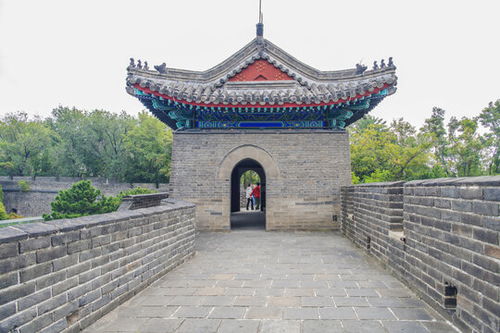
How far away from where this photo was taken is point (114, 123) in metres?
35.1

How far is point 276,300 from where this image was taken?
12.0 ft

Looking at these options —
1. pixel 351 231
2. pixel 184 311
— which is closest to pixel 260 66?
pixel 351 231

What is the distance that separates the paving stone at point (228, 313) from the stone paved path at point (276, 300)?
0.01 metres

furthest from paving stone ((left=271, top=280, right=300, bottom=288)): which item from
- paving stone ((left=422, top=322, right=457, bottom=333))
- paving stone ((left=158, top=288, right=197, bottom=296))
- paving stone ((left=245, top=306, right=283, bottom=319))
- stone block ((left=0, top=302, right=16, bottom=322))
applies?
stone block ((left=0, top=302, right=16, bottom=322))

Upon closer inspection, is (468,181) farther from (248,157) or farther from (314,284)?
(248,157)

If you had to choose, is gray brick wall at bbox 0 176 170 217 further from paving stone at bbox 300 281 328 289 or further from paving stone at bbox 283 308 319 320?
paving stone at bbox 283 308 319 320

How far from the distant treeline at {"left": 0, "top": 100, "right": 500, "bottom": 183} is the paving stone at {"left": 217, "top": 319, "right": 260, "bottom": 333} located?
18930 millimetres

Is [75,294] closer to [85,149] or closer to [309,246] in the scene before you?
[309,246]

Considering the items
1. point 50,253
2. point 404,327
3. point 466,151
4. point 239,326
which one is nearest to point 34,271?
point 50,253

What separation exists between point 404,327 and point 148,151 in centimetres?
3245

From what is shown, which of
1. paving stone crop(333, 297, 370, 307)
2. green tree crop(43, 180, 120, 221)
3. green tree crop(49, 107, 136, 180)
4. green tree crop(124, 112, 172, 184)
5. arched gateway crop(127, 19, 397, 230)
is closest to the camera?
paving stone crop(333, 297, 370, 307)

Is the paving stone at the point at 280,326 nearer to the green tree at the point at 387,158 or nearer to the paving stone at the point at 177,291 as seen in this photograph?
the paving stone at the point at 177,291

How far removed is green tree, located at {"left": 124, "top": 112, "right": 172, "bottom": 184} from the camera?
32156mm

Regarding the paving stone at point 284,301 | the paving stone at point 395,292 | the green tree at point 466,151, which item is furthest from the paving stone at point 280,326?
the green tree at point 466,151
